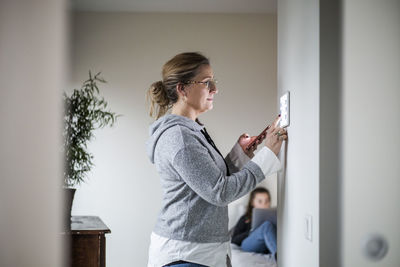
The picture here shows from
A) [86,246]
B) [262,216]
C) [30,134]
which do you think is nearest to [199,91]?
[30,134]

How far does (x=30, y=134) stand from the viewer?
0.68 metres

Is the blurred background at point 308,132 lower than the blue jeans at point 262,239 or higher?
higher

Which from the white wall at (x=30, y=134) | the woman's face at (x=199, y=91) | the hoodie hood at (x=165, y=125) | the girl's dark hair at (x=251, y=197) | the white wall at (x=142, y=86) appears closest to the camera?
the white wall at (x=30, y=134)

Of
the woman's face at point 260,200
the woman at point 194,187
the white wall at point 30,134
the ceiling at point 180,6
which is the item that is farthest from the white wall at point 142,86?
the white wall at point 30,134

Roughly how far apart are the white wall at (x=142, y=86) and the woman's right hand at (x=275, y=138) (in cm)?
278

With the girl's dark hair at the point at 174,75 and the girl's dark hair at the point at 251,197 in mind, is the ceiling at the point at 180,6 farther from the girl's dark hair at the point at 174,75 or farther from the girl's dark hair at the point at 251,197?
the girl's dark hair at the point at 174,75

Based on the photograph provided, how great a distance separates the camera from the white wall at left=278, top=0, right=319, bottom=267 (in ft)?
4.46

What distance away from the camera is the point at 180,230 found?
1.62 metres

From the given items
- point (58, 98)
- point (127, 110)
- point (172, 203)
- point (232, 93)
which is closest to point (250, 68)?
point (232, 93)

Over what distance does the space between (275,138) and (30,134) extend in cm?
117

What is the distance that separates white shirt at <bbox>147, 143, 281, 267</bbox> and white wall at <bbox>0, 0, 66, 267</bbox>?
3.05ft

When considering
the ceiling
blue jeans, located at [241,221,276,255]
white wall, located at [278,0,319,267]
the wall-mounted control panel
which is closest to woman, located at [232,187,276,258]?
blue jeans, located at [241,221,276,255]

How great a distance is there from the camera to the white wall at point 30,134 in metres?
0.65

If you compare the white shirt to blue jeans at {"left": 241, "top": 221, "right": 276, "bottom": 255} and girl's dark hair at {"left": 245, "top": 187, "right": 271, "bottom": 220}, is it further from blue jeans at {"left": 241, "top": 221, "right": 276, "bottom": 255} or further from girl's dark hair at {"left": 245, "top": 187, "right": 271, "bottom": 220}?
girl's dark hair at {"left": 245, "top": 187, "right": 271, "bottom": 220}
